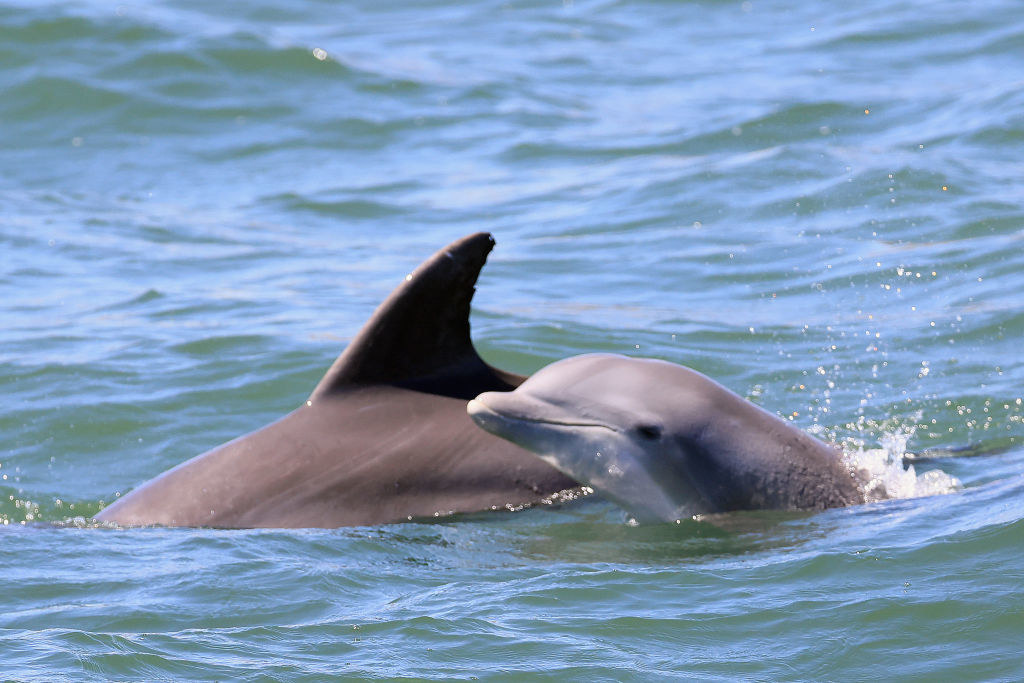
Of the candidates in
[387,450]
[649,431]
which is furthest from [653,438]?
[387,450]

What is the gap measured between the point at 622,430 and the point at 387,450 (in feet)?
3.82

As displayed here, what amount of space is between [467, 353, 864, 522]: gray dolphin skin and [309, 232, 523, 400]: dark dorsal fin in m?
0.65

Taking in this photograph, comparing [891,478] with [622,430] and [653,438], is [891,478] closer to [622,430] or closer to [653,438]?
[653,438]

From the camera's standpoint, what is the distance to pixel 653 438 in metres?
6.46

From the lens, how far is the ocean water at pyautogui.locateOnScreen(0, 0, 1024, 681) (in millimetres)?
5703

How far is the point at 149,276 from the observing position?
13.6 metres

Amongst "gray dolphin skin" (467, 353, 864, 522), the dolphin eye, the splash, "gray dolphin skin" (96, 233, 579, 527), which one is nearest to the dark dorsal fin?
"gray dolphin skin" (96, 233, 579, 527)

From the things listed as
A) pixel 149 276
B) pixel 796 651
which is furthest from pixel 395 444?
pixel 149 276

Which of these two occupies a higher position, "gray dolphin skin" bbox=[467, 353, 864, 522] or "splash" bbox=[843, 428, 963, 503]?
"gray dolphin skin" bbox=[467, 353, 864, 522]

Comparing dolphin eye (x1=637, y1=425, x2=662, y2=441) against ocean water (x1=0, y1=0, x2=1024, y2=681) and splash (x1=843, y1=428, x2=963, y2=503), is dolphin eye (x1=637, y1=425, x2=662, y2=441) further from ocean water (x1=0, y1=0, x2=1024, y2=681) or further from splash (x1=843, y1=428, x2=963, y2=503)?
splash (x1=843, y1=428, x2=963, y2=503)

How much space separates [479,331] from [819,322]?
7.88 ft

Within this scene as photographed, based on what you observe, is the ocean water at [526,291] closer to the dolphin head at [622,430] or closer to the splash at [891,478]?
the splash at [891,478]

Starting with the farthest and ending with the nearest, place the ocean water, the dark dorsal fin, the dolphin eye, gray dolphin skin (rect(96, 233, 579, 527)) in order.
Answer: the dark dorsal fin → gray dolphin skin (rect(96, 233, 579, 527)) → the dolphin eye → the ocean water

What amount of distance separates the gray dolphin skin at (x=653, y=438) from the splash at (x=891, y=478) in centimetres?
36
